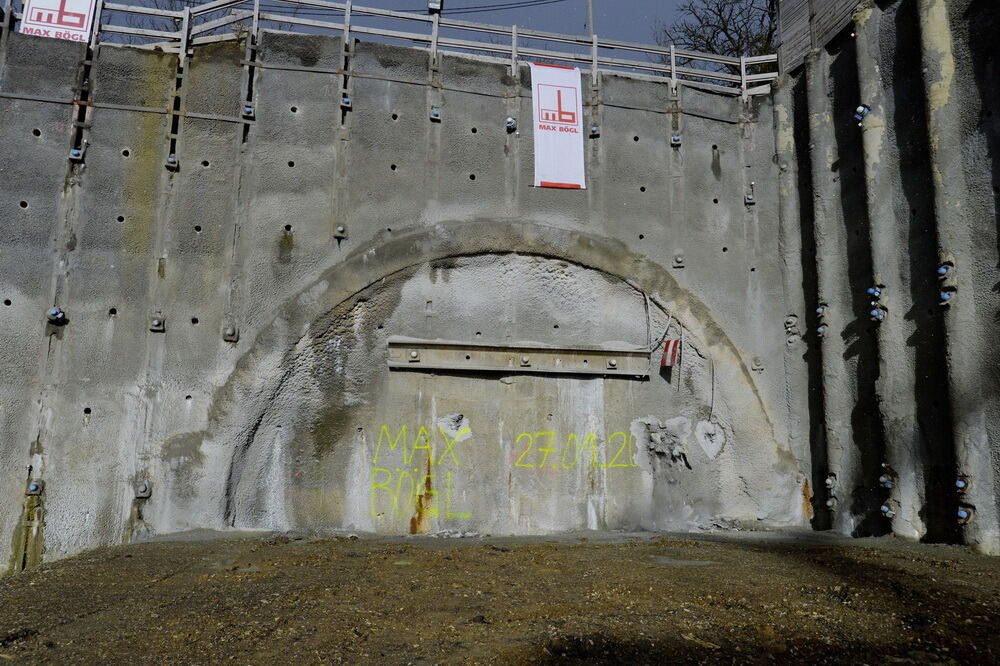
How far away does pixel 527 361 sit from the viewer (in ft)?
30.9

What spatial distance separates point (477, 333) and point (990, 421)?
5.39 m

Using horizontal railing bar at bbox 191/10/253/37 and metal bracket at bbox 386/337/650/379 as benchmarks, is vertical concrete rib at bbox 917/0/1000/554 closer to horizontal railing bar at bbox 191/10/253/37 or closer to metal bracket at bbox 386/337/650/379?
metal bracket at bbox 386/337/650/379

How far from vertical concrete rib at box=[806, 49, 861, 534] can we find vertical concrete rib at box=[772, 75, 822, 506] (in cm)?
42

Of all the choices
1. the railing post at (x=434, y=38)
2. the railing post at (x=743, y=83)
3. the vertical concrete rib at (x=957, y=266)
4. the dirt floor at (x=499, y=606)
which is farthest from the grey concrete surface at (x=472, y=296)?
the dirt floor at (x=499, y=606)

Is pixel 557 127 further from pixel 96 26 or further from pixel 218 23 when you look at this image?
pixel 96 26

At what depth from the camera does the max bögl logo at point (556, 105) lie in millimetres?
9984

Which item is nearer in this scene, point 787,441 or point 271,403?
point 271,403

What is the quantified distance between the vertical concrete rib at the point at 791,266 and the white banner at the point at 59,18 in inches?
342

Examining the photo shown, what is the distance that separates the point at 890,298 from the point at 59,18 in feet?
32.4

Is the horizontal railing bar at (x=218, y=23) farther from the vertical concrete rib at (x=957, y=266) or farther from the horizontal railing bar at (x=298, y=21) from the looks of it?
the vertical concrete rib at (x=957, y=266)

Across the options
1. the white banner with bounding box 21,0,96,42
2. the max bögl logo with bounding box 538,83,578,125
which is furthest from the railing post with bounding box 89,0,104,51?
the max bögl logo with bounding box 538,83,578,125

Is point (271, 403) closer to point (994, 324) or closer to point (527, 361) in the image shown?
point (527, 361)

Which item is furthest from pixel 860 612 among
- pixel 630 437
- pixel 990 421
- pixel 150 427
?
pixel 150 427

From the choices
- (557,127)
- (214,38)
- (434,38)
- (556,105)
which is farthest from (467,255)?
(214,38)
